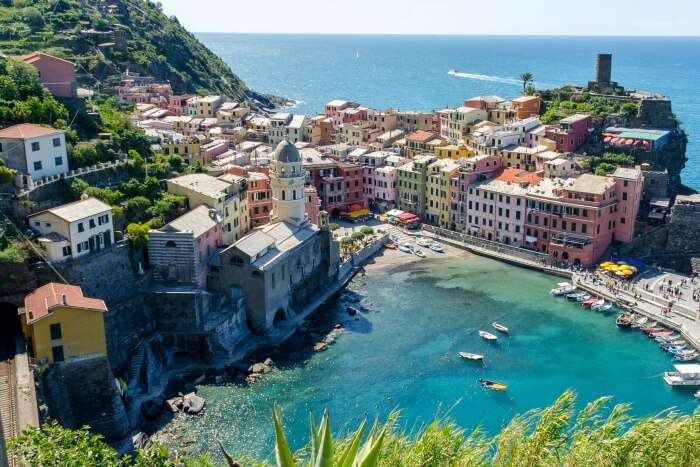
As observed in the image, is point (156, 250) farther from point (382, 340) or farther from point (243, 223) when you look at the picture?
point (382, 340)

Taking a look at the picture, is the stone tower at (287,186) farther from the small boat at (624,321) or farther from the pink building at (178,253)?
the small boat at (624,321)

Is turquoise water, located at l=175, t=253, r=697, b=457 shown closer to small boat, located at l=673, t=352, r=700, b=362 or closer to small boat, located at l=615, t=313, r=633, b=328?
small boat, located at l=615, t=313, r=633, b=328

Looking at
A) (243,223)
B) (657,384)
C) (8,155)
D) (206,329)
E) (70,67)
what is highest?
(70,67)

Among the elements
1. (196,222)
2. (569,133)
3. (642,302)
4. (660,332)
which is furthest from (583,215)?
(196,222)

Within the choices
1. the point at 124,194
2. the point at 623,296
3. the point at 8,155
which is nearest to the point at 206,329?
the point at 124,194

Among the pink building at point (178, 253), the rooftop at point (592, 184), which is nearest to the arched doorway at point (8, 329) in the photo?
the pink building at point (178, 253)

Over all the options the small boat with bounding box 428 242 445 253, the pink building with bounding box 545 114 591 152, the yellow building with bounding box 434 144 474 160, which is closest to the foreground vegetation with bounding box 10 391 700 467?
the small boat with bounding box 428 242 445 253
